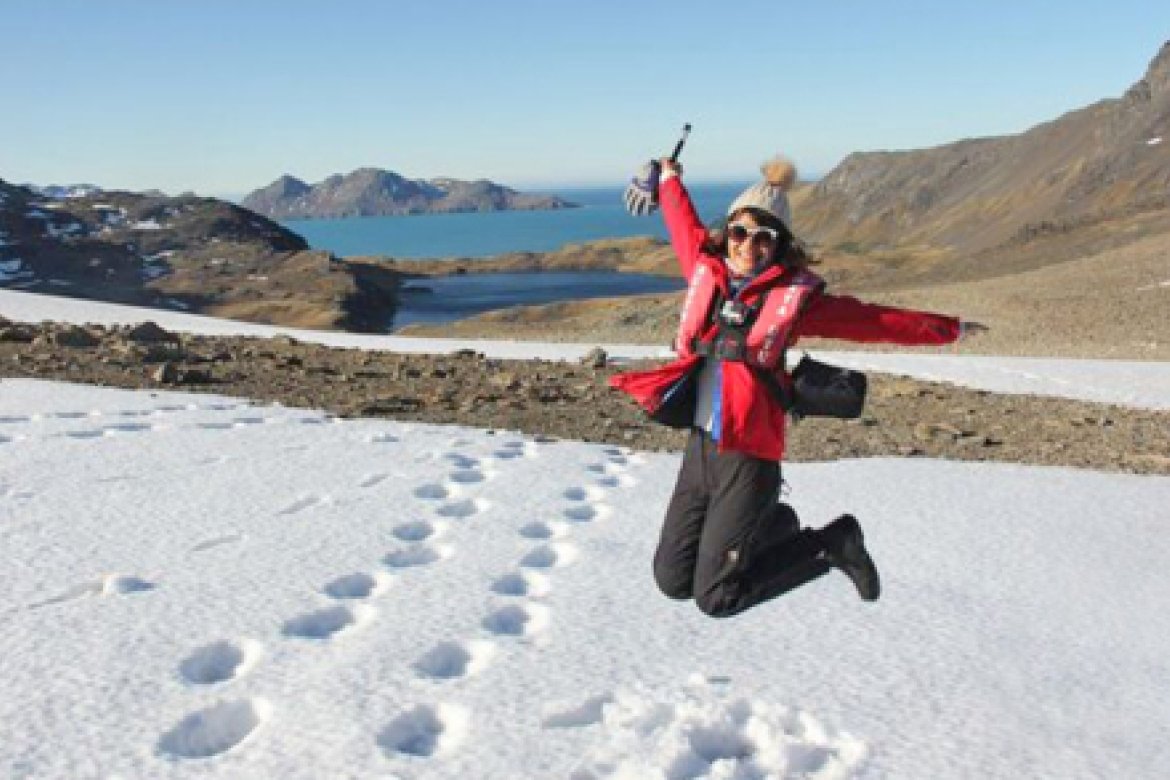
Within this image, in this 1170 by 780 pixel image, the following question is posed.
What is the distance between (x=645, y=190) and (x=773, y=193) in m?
0.80

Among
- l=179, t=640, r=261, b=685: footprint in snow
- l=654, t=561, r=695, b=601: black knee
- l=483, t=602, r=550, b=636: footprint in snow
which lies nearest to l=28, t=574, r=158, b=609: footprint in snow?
l=179, t=640, r=261, b=685: footprint in snow

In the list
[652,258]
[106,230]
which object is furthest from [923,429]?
[106,230]

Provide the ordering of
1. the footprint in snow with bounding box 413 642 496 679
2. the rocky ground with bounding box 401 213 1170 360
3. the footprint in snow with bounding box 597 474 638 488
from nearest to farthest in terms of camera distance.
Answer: the footprint in snow with bounding box 413 642 496 679 < the footprint in snow with bounding box 597 474 638 488 < the rocky ground with bounding box 401 213 1170 360

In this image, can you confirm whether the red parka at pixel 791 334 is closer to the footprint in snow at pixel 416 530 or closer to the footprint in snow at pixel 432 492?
the footprint in snow at pixel 416 530

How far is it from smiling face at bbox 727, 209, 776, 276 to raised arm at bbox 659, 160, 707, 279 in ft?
0.84

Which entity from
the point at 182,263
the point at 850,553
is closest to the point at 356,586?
the point at 850,553

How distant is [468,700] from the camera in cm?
530

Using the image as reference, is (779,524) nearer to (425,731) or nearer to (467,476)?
(425,731)

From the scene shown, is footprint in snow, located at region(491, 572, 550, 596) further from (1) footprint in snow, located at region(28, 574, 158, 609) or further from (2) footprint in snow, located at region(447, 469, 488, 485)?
(2) footprint in snow, located at region(447, 469, 488, 485)

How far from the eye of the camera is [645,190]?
20.2 feet

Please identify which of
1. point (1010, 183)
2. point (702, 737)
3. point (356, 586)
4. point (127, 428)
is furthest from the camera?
point (1010, 183)

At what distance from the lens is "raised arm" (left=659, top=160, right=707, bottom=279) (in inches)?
231

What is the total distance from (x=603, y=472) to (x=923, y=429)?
5.36 meters

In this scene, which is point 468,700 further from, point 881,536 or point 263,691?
point 881,536
